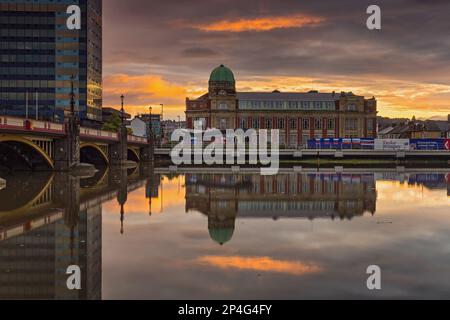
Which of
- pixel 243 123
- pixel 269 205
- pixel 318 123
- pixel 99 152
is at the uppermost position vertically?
pixel 318 123

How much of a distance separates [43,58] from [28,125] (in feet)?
323

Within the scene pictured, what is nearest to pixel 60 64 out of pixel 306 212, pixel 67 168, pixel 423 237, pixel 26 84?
pixel 26 84

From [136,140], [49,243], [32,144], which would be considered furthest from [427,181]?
[136,140]

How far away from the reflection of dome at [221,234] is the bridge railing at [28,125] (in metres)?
32.8

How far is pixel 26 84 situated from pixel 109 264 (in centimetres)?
13940

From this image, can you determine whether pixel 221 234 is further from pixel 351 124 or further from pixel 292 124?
pixel 351 124

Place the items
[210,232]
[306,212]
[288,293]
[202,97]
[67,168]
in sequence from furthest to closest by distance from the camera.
Result: [202,97] → [67,168] → [306,212] → [210,232] → [288,293]

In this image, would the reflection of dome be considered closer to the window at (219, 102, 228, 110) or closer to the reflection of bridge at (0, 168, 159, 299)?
the reflection of bridge at (0, 168, 159, 299)

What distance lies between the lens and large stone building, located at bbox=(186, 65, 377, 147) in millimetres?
185750

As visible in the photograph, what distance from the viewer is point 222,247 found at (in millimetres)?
20391

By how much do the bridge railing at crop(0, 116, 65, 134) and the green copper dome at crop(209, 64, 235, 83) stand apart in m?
125

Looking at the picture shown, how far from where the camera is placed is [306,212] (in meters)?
31.9

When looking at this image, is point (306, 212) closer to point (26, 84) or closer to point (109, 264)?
point (109, 264)

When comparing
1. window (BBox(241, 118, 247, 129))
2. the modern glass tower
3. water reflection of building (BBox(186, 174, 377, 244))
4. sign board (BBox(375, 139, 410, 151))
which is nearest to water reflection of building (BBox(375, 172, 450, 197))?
water reflection of building (BBox(186, 174, 377, 244))
